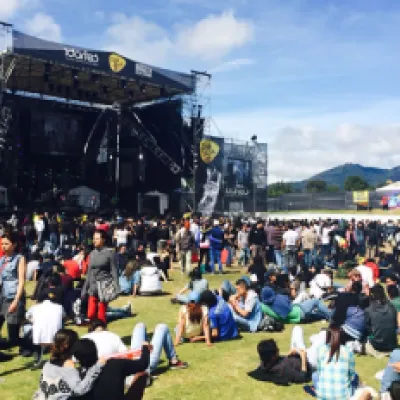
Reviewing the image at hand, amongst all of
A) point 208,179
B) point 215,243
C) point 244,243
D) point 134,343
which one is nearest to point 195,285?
point 134,343

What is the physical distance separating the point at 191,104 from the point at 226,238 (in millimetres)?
17214

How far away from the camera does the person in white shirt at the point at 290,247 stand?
14352mm

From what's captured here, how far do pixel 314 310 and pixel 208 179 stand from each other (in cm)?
2424

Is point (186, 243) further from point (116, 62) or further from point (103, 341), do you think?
point (116, 62)

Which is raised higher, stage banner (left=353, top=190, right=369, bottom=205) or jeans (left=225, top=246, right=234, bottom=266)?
stage banner (left=353, top=190, right=369, bottom=205)

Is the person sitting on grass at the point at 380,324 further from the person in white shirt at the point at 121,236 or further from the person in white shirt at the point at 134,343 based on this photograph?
the person in white shirt at the point at 121,236

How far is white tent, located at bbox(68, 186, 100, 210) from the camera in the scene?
30.9 metres

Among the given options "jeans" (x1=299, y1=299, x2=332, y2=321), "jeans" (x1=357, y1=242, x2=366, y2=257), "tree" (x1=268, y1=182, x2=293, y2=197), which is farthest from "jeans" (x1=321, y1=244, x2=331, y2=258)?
"tree" (x1=268, y1=182, x2=293, y2=197)

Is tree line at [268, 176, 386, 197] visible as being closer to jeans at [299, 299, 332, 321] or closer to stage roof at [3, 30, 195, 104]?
stage roof at [3, 30, 195, 104]

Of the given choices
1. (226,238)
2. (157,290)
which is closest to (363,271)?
(157,290)

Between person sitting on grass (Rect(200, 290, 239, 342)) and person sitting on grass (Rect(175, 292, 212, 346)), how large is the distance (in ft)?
0.41

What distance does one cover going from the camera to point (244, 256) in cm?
1602

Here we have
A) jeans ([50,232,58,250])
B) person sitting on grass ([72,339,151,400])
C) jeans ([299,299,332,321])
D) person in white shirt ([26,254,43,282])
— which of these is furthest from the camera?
jeans ([50,232,58,250])

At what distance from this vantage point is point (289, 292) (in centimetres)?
960
